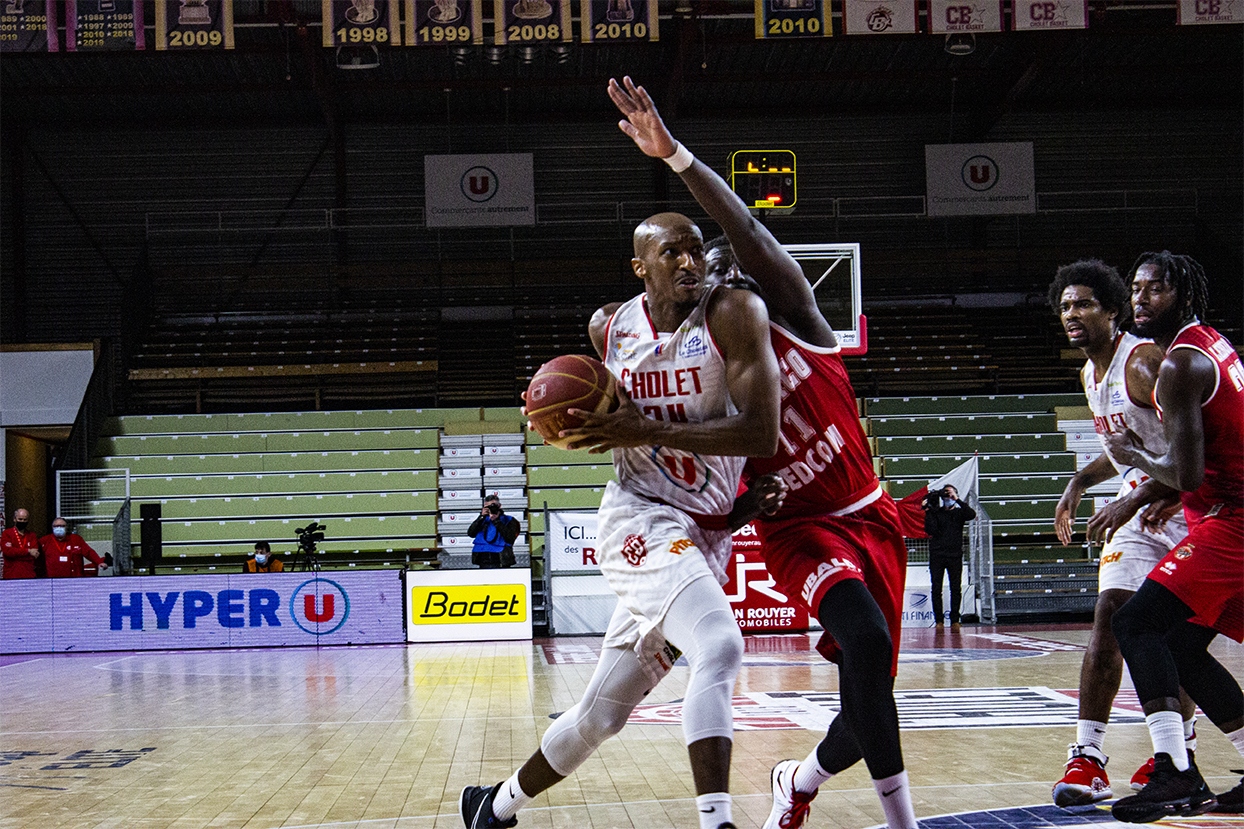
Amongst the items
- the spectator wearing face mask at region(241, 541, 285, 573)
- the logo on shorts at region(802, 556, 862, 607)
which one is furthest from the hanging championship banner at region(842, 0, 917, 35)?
the logo on shorts at region(802, 556, 862, 607)

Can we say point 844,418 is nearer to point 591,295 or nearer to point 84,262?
point 591,295

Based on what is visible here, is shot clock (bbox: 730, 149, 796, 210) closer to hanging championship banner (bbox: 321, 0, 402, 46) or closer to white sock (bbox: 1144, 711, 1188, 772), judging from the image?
hanging championship banner (bbox: 321, 0, 402, 46)

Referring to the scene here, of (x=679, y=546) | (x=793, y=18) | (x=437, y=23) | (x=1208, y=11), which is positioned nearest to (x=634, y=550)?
(x=679, y=546)

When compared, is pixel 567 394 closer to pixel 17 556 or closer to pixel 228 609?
pixel 228 609

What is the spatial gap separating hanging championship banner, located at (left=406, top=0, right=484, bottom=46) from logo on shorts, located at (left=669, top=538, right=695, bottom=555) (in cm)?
1243

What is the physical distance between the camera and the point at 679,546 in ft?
11.2

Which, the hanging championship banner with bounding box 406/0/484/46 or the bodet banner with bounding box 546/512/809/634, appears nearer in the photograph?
the bodet banner with bounding box 546/512/809/634

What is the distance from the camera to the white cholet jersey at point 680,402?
138 inches

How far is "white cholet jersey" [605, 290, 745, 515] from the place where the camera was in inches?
138

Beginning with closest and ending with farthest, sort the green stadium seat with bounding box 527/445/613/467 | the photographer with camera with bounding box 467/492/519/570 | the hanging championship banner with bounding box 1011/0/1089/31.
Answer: the photographer with camera with bounding box 467/492/519/570, the hanging championship banner with bounding box 1011/0/1089/31, the green stadium seat with bounding box 527/445/613/467

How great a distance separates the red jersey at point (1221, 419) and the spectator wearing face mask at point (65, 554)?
1402 cm

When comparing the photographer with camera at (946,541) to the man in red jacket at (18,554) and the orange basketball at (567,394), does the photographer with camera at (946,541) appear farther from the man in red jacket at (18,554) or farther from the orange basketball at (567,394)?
the orange basketball at (567,394)

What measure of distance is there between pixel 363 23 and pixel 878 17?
20.7 feet

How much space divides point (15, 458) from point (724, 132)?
14015mm
